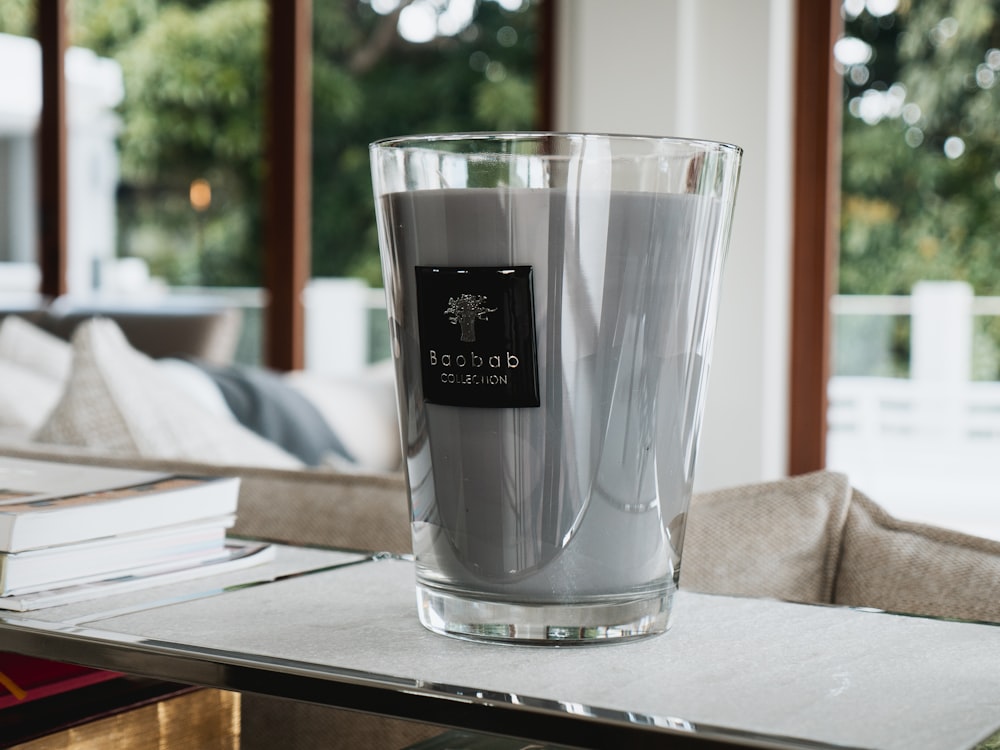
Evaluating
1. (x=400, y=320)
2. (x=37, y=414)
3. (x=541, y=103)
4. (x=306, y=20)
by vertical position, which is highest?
(x=306, y=20)

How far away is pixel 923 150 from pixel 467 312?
3293 millimetres

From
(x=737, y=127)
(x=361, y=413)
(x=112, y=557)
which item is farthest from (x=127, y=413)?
(x=737, y=127)

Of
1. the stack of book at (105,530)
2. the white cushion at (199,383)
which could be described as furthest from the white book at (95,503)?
the white cushion at (199,383)

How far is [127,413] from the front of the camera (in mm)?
1229

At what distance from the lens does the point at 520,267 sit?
1.59 ft

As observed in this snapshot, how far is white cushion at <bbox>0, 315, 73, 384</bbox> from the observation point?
232 cm

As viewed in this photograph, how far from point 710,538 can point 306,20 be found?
12.4 ft

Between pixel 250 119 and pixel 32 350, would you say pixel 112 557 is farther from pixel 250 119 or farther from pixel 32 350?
pixel 250 119

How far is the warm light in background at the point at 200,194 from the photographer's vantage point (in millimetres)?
4552

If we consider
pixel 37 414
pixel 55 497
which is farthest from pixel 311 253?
pixel 55 497

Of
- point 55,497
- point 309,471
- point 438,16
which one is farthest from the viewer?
point 438,16

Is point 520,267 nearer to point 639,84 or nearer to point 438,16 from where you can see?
point 639,84

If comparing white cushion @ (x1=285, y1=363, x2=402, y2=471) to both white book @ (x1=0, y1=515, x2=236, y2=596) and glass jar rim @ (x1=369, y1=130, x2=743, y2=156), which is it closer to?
white book @ (x1=0, y1=515, x2=236, y2=596)

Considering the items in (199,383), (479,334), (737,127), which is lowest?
(199,383)
